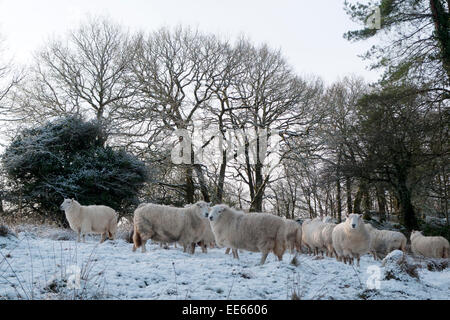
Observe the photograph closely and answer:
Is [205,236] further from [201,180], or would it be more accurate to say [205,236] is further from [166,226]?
[201,180]

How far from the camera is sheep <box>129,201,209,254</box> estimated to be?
890cm

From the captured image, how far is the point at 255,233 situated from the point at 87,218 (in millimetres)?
5852

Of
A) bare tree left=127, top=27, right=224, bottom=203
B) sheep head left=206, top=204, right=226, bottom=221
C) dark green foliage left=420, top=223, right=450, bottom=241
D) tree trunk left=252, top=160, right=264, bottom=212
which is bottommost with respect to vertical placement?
dark green foliage left=420, top=223, right=450, bottom=241

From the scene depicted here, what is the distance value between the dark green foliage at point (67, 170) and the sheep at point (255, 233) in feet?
36.1

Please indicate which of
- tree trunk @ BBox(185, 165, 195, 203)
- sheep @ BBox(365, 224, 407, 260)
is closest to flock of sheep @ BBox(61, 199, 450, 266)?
sheep @ BBox(365, 224, 407, 260)

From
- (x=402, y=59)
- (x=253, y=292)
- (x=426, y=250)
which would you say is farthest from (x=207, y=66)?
(x=253, y=292)

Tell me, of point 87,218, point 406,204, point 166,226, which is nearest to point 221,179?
point 406,204

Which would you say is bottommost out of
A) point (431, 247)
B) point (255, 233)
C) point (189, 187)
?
point (431, 247)

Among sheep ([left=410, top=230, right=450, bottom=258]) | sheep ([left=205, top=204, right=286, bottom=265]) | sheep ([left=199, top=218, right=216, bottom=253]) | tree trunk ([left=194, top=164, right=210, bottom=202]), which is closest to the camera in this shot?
sheep ([left=205, top=204, right=286, bottom=265])

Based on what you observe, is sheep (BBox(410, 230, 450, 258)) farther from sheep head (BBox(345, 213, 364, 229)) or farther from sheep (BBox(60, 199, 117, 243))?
sheep (BBox(60, 199, 117, 243))

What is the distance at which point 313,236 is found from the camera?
12938mm

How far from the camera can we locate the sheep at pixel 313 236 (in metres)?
12.6
